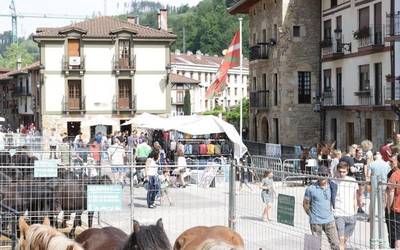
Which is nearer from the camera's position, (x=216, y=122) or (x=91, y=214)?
(x=91, y=214)

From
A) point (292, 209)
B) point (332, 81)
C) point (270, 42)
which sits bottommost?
point (292, 209)

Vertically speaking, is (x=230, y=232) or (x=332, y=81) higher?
(x=332, y=81)

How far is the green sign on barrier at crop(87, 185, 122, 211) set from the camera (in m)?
10.2

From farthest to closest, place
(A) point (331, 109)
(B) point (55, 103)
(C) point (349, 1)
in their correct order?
(B) point (55, 103) < (A) point (331, 109) < (C) point (349, 1)

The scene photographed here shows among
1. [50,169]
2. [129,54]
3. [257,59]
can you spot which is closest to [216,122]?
[50,169]

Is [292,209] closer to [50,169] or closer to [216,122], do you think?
[50,169]

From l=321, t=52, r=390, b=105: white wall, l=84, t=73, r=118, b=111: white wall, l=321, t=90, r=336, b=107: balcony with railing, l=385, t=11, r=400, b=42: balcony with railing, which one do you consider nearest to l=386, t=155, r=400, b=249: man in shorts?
l=385, t=11, r=400, b=42: balcony with railing

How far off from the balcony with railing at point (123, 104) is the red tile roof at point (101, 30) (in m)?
4.59

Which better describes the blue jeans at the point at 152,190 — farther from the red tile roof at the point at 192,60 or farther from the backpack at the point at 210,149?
the red tile roof at the point at 192,60

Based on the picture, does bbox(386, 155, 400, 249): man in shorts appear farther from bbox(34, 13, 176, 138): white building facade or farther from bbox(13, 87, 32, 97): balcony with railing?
bbox(13, 87, 32, 97): balcony with railing

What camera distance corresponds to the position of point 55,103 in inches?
1992

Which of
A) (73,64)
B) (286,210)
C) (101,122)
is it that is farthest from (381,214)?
(73,64)

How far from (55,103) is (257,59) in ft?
50.8

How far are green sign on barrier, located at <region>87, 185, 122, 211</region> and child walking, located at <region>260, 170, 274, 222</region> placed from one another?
218 centimetres
